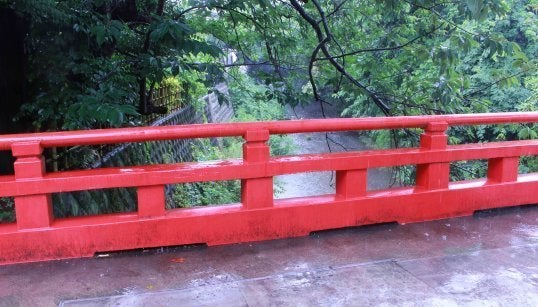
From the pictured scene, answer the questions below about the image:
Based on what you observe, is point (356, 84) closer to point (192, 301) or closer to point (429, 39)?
point (429, 39)

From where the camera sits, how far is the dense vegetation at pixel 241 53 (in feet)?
14.1

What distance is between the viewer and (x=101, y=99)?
4.15 metres

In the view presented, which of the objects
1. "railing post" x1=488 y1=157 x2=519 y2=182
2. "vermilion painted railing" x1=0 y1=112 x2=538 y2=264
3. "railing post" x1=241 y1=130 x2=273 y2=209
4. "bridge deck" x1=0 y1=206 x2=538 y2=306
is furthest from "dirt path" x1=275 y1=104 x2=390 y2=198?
"railing post" x1=241 y1=130 x2=273 y2=209

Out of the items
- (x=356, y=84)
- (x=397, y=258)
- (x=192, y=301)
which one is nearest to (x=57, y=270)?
(x=192, y=301)

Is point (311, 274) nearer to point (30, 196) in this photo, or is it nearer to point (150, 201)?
point (150, 201)

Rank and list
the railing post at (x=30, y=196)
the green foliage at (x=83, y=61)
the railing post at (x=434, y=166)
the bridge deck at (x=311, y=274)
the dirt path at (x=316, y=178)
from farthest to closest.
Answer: the dirt path at (x=316, y=178) → the railing post at (x=434, y=166) → the green foliage at (x=83, y=61) → the railing post at (x=30, y=196) → the bridge deck at (x=311, y=274)

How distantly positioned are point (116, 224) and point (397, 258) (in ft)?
6.90

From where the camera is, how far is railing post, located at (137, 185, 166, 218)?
3564 millimetres

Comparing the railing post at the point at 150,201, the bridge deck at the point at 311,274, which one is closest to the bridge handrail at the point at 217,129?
the railing post at the point at 150,201

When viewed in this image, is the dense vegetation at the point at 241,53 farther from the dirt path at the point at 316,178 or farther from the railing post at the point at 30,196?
the dirt path at the point at 316,178

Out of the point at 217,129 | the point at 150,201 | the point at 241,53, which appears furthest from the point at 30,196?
the point at 241,53

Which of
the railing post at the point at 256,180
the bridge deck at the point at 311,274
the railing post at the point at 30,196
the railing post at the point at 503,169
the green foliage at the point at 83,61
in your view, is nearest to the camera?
the bridge deck at the point at 311,274

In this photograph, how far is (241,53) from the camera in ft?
23.6

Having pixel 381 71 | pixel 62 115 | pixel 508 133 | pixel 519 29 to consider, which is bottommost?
pixel 508 133
